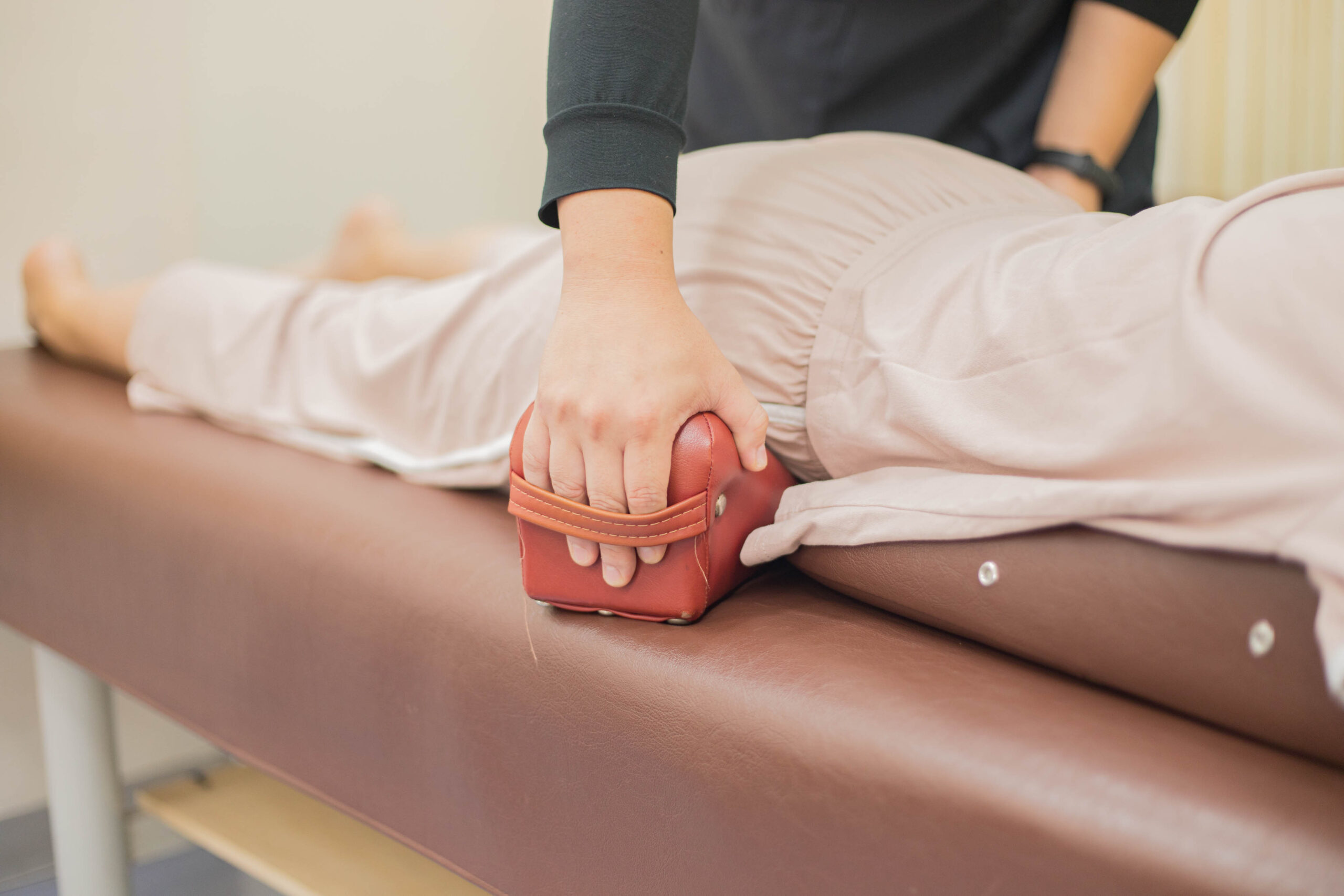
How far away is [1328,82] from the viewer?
1.89 m

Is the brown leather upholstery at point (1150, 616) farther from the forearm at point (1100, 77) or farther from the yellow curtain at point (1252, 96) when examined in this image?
the yellow curtain at point (1252, 96)

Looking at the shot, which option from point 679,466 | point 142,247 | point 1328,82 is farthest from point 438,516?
point 1328,82

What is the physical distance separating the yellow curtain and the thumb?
1.75 meters

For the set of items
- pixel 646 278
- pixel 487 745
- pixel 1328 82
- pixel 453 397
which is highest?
pixel 1328 82

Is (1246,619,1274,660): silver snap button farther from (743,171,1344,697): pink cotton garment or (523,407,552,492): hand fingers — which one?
Result: (523,407,552,492): hand fingers

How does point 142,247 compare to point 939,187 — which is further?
point 142,247

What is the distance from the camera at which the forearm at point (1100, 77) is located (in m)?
0.73

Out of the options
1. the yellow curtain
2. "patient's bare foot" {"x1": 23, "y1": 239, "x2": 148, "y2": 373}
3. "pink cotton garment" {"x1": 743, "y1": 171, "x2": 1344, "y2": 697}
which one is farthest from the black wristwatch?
the yellow curtain

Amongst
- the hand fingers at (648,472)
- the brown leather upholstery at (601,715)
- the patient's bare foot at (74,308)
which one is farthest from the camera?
the patient's bare foot at (74,308)

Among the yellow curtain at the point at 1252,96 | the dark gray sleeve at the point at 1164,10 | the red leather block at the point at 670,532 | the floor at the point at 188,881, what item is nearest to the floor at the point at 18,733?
the floor at the point at 188,881

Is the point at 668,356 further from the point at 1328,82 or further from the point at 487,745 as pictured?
the point at 1328,82

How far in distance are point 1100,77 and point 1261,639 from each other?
0.57 meters

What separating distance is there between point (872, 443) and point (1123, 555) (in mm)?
134

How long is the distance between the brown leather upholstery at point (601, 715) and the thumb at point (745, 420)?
8cm
